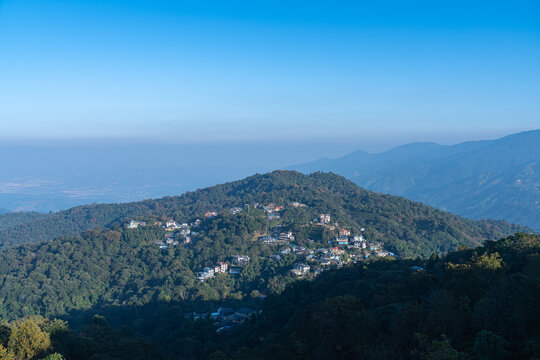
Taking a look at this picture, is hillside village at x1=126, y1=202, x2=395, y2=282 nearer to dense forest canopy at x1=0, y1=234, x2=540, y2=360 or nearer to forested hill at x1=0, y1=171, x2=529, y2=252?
forested hill at x1=0, y1=171, x2=529, y2=252

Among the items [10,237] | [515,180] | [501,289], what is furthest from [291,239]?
[515,180]

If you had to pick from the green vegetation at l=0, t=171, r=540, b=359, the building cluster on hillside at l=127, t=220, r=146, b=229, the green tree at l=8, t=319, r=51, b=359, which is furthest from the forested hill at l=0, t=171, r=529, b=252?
the green tree at l=8, t=319, r=51, b=359

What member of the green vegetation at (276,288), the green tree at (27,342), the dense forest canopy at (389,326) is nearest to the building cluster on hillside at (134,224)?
the green vegetation at (276,288)

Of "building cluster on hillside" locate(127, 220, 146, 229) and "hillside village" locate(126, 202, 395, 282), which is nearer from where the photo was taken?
"hillside village" locate(126, 202, 395, 282)

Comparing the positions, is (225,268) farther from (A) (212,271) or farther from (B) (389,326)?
(B) (389,326)

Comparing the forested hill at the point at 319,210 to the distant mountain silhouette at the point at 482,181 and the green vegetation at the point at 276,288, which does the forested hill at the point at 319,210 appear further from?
the distant mountain silhouette at the point at 482,181

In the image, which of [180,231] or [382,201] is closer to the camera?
[180,231]

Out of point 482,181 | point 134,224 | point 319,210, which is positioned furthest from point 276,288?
point 482,181

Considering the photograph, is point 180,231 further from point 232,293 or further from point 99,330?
point 99,330
